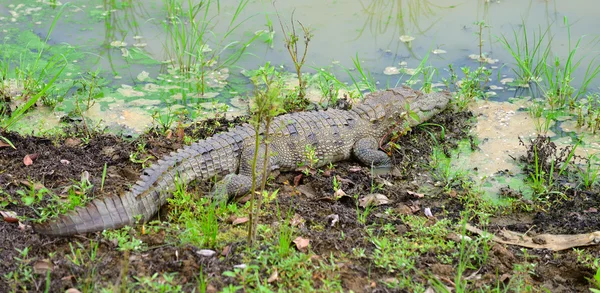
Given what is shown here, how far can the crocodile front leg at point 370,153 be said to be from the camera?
592 centimetres

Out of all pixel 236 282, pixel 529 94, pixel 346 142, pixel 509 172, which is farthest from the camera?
pixel 529 94

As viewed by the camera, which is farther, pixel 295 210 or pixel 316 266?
pixel 295 210

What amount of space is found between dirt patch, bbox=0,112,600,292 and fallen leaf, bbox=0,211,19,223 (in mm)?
64

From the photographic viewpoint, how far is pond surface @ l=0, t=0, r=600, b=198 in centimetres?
659

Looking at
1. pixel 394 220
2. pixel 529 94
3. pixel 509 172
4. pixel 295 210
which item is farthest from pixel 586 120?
pixel 295 210

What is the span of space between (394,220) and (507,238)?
82 cm

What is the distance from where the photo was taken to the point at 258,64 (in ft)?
25.8

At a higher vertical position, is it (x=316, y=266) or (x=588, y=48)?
(x=588, y=48)

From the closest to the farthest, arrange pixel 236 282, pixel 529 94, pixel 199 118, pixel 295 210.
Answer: pixel 236 282 < pixel 295 210 < pixel 199 118 < pixel 529 94

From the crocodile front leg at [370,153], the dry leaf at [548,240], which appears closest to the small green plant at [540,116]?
the crocodile front leg at [370,153]

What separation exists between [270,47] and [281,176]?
311 cm

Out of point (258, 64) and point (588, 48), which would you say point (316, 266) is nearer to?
point (258, 64)

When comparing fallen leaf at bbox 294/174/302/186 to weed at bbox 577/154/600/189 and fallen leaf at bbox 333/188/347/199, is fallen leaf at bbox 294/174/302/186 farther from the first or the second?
weed at bbox 577/154/600/189

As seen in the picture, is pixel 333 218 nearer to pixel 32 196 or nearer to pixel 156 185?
pixel 156 185
